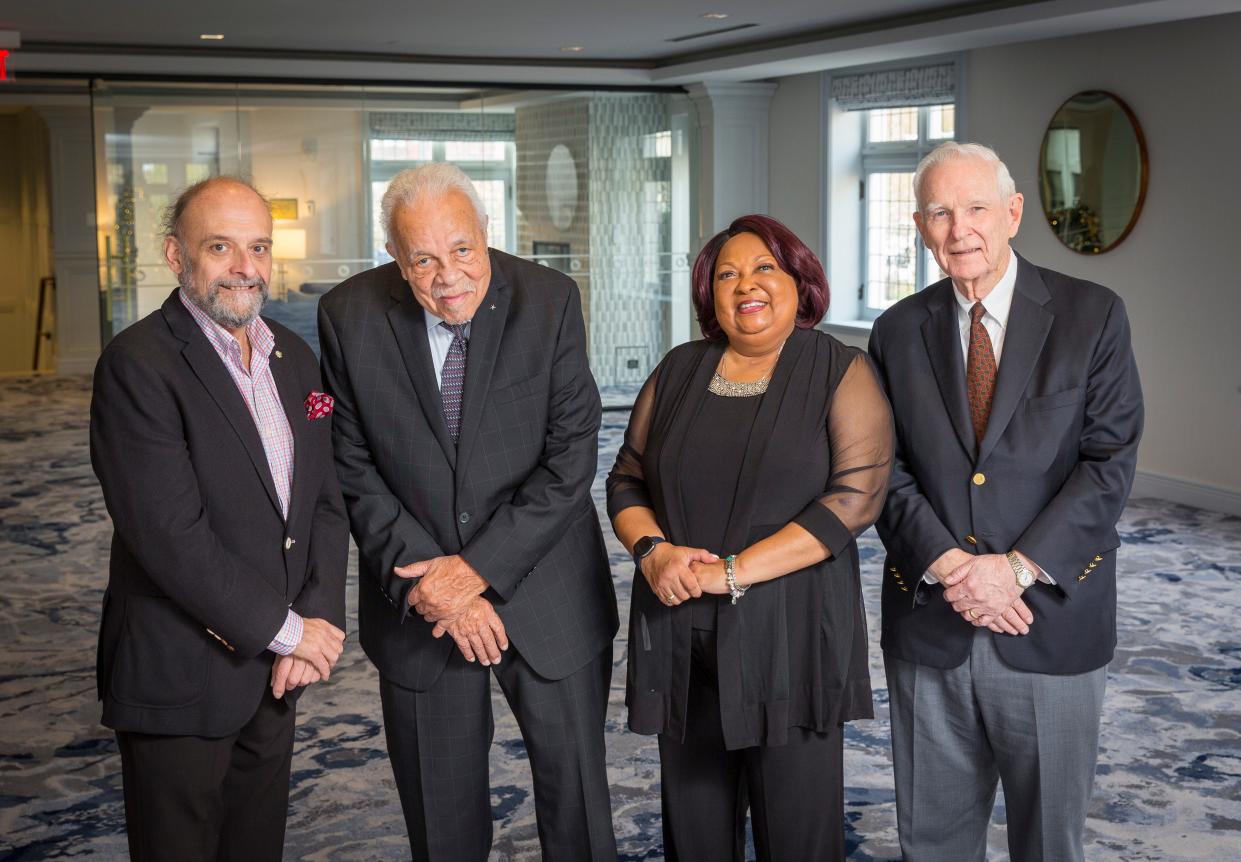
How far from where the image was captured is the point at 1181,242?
7316mm

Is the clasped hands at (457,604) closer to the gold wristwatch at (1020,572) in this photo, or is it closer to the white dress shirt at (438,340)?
the white dress shirt at (438,340)

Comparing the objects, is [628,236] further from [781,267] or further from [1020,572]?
[1020,572]

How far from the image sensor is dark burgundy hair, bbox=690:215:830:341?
2.35 meters

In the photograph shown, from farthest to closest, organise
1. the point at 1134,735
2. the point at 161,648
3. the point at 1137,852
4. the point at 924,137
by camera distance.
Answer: the point at 924,137, the point at 1134,735, the point at 1137,852, the point at 161,648

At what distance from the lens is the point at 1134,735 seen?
407 cm

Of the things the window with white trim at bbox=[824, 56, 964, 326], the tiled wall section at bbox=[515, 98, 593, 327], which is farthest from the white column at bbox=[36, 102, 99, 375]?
the window with white trim at bbox=[824, 56, 964, 326]

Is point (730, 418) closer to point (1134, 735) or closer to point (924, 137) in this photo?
point (1134, 735)

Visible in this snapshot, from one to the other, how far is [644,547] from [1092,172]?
20.5 ft

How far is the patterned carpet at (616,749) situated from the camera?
3402 millimetres

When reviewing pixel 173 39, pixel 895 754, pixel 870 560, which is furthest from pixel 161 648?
pixel 173 39

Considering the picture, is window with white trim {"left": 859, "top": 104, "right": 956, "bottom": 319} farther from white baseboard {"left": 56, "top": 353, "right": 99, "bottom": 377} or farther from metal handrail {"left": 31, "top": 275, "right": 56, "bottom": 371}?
metal handrail {"left": 31, "top": 275, "right": 56, "bottom": 371}

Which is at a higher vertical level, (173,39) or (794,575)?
(173,39)

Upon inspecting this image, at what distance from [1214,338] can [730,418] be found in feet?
18.9

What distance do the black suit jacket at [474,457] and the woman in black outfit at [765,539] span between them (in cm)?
18
